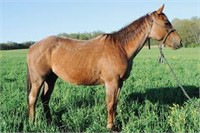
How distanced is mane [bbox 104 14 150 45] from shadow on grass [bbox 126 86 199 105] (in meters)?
2.30

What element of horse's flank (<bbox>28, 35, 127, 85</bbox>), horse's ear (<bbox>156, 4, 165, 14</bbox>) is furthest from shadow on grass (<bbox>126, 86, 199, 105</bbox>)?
horse's ear (<bbox>156, 4, 165, 14</bbox>)

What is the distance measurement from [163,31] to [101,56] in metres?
1.60

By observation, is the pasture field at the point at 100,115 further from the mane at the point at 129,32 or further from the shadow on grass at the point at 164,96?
the mane at the point at 129,32

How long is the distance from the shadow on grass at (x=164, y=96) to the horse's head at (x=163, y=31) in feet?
6.86

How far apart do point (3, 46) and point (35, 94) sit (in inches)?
2410

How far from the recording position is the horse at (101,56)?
6562 mm

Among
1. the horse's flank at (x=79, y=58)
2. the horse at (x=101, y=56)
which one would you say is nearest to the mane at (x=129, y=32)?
the horse at (x=101, y=56)

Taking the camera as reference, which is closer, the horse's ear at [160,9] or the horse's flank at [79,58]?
the horse's flank at [79,58]

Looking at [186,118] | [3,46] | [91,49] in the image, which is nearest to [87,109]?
[91,49]

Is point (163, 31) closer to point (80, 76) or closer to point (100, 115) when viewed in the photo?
point (80, 76)

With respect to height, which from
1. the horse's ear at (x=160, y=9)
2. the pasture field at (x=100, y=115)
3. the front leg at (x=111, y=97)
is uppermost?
the horse's ear at (x=160, y=9)

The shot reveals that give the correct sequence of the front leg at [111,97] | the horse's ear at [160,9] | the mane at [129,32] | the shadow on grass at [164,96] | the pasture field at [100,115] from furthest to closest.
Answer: the shadow on grass at [164,96]
the mane at [129,32]
the horse's ear at [160,9]
the front leg at [111,97]
the pasture field at [100,115]

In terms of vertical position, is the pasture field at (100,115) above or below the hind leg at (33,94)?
below

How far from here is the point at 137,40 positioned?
6969 mm
